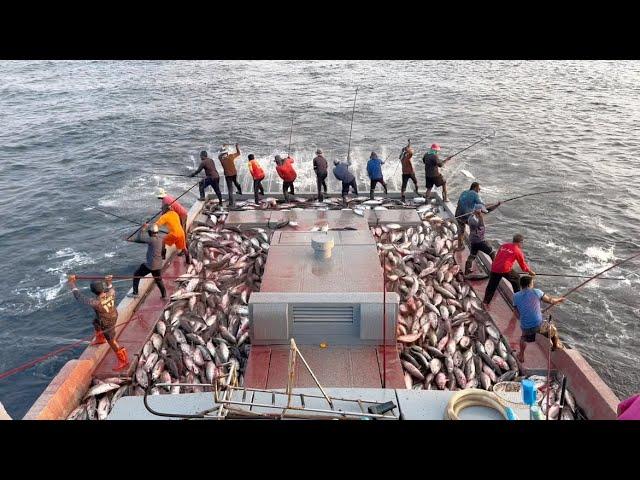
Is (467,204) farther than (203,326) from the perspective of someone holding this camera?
Yes

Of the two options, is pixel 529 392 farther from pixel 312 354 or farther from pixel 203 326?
pixel 203 326

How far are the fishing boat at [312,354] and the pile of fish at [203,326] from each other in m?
0.04

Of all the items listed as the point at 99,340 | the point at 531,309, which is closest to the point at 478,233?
the point at 531,309

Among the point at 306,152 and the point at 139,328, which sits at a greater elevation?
the point at 306,152

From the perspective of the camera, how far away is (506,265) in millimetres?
8945

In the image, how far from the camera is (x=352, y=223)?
12656mm

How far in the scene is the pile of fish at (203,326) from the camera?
782 centimetres

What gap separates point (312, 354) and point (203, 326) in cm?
236

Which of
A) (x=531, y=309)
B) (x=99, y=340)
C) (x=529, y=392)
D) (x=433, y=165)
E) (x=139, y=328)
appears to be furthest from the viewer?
(x=433, y=165)

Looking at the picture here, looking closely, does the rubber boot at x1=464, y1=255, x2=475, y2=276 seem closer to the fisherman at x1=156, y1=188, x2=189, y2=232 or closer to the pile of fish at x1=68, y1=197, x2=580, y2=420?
the pile of fish at x1=68, y1=197, x2=580, y2=420

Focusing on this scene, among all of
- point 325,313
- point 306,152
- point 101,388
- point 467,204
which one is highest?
point 467,204

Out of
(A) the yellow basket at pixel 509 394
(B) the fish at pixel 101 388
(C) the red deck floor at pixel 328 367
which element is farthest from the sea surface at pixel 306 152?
(A) the yellow basket at pixel 509 394

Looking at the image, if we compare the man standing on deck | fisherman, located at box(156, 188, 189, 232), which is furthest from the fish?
the man standing on deck

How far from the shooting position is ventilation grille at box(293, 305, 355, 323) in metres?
8.09
